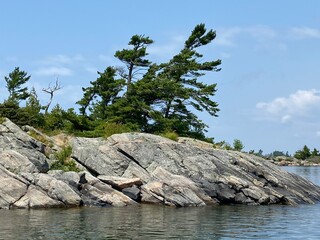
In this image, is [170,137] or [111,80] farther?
[111,80]

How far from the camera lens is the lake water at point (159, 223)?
23734 millimetres

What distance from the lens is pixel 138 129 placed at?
53219 millimetres

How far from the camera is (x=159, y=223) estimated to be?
2747 cm

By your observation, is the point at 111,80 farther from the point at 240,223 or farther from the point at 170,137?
the point at 240,223

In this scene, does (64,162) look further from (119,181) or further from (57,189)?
(57,189)

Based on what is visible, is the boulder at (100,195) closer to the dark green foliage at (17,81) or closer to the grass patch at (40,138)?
the grass patch at (40,138)

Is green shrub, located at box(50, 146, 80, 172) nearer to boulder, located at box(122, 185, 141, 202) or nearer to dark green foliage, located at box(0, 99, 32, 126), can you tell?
boulder, located at box(122, 185, 141, 202)

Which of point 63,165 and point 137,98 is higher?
point 137,98

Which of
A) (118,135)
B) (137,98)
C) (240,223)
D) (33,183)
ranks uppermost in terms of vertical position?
(137,98)

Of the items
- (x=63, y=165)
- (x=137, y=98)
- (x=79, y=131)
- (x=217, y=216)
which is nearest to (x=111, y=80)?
(x=137, y=98)

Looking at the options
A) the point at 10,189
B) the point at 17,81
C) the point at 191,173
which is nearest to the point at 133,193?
the point at 191,173

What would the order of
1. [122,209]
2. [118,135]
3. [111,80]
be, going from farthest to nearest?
[111,80] < [118,135] < [122,209]

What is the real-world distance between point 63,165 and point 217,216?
1499 cm

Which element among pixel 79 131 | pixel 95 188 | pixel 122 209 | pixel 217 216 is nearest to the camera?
pixel 217 216
